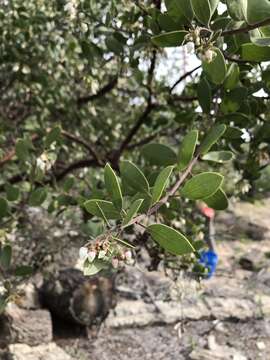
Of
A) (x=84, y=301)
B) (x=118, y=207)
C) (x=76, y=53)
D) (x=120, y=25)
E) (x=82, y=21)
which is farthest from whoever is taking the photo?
(x=84, y=301)

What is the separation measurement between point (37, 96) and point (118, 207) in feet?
7.01

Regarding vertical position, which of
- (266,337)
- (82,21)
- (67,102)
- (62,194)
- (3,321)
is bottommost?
(266,337)

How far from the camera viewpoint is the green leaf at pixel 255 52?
1.12 m

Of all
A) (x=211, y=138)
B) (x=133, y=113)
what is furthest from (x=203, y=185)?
(x=133, y=113)

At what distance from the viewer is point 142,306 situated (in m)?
4.02

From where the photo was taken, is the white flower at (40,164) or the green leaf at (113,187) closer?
the green leaf at (113,187)

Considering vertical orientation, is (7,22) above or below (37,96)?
above

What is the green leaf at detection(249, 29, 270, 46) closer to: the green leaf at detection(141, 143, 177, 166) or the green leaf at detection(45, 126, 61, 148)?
the green leaf at detection(141, 143, 177, 166)

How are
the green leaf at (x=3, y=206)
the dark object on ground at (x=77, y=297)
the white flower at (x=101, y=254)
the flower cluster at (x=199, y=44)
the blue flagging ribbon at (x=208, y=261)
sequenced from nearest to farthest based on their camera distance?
the white flower at (x=101, y=254) → the flower cluster at (x=199, y=44) → the green leaf at (x=3, y=206) → the blue flagging ribbon at (x=208, y=261) → the dark object on ground at (x=77, y=297)

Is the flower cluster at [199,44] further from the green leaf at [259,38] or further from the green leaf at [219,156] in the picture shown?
the green leaf at [219,156]

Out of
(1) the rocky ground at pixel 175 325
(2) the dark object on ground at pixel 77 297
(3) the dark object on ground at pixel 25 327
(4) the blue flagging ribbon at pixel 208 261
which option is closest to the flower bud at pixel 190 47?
(4) the blue flagging ribbon at pixel 208 261

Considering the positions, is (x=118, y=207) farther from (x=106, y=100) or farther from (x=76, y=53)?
(x=106, y=100)

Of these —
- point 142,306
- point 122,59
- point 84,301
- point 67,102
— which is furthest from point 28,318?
point 122,59

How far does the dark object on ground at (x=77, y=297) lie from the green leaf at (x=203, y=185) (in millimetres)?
2567
